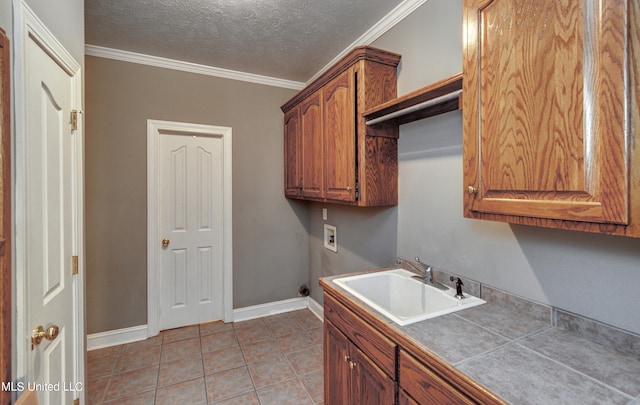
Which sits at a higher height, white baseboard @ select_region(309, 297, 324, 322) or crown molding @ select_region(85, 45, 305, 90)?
crown molding @ select_region(85, 45, 305, 90)

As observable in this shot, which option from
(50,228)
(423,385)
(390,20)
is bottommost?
(423,385)

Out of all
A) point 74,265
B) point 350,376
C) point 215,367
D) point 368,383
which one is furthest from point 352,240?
point 74,265

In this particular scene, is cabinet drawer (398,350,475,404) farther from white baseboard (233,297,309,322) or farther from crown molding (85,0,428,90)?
white baseboard (233,297,309,322)

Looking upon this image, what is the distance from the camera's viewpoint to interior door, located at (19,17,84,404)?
1047mm

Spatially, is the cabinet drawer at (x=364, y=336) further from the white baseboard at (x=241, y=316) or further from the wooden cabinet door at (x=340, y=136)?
the white baseboard at (x=241, y=316)

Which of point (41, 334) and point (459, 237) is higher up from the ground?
point (459, 237)

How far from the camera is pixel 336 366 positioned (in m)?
1.53

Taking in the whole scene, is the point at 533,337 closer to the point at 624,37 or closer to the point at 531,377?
the point at 531,377

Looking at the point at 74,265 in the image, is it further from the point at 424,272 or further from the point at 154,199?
the point at 424,272

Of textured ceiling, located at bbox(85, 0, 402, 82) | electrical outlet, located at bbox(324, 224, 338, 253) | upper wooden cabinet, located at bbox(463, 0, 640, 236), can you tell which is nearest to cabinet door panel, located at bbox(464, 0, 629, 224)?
upper wooden cabinet, located at bbox(463, 0, 640, 236)

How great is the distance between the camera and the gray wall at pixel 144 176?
8.38 ft

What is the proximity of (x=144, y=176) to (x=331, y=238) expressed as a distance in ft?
6.23

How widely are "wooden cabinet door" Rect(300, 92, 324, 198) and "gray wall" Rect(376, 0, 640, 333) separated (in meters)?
0.68

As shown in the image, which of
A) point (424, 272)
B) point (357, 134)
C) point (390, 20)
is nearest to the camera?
point (424, 272)
